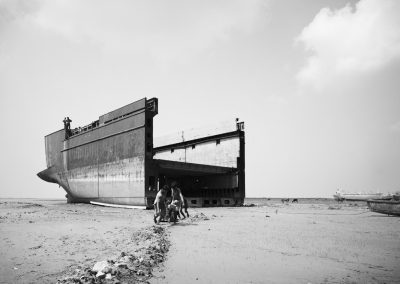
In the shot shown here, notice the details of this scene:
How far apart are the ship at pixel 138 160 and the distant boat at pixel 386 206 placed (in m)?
13.0

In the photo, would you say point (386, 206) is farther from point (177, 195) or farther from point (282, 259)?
point (282, 259)

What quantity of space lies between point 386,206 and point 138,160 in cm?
1553

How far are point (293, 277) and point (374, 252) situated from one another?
2792 millimetres

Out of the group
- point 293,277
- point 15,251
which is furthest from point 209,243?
point 15,251

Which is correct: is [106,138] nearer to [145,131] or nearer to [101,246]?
[145,131]

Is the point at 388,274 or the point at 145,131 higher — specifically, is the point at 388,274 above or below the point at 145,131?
below

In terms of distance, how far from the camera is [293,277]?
431 cm

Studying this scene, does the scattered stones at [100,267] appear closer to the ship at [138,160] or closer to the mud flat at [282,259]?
the mud flat at [282,259]

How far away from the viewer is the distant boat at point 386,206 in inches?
549

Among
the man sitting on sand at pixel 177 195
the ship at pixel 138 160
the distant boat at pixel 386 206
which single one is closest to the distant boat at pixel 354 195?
the ship at pixel 138 160

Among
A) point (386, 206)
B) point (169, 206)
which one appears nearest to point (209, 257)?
point (169, 206)

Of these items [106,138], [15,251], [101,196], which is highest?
[106,138]

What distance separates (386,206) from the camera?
14.5m

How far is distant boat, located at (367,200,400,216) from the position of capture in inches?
549
